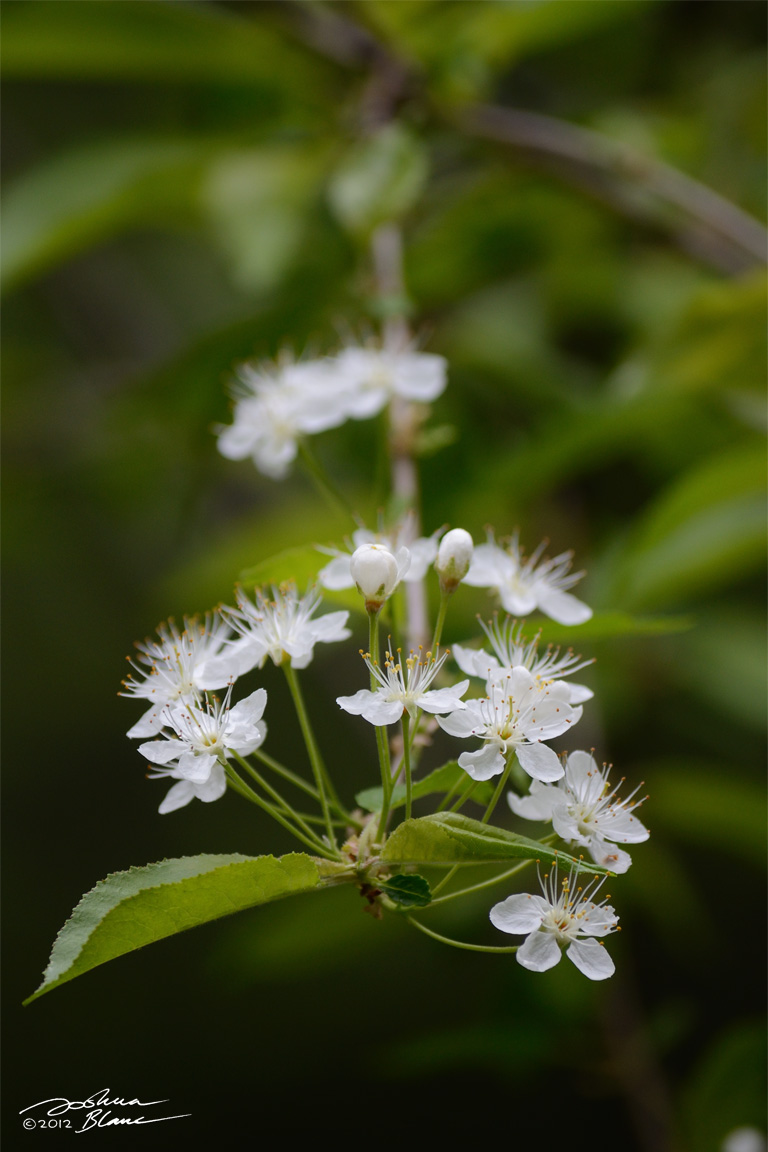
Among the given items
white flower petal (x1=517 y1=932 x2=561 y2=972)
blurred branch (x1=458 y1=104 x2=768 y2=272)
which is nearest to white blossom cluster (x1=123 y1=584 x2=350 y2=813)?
white flower petal (x1=517 y1=932 x2=561 y2=972)

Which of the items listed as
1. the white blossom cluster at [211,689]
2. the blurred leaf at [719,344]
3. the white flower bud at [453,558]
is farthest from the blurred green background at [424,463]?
the white blossom cluster at [211,689]

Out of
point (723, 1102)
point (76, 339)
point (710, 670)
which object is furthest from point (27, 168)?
point (723, 1102)

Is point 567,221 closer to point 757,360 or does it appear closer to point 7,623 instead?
point 757,360

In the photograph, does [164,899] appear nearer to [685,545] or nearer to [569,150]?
[685,545]

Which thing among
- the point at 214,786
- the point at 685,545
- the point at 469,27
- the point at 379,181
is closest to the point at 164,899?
the point at 214,786

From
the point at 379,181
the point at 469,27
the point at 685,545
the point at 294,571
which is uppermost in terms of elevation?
the point at 469,27

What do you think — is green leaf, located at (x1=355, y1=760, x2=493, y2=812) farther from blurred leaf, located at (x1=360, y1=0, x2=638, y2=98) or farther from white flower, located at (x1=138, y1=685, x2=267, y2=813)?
blurred leaf, located at (x1=360, y1=0, x2=638, y2=98)
